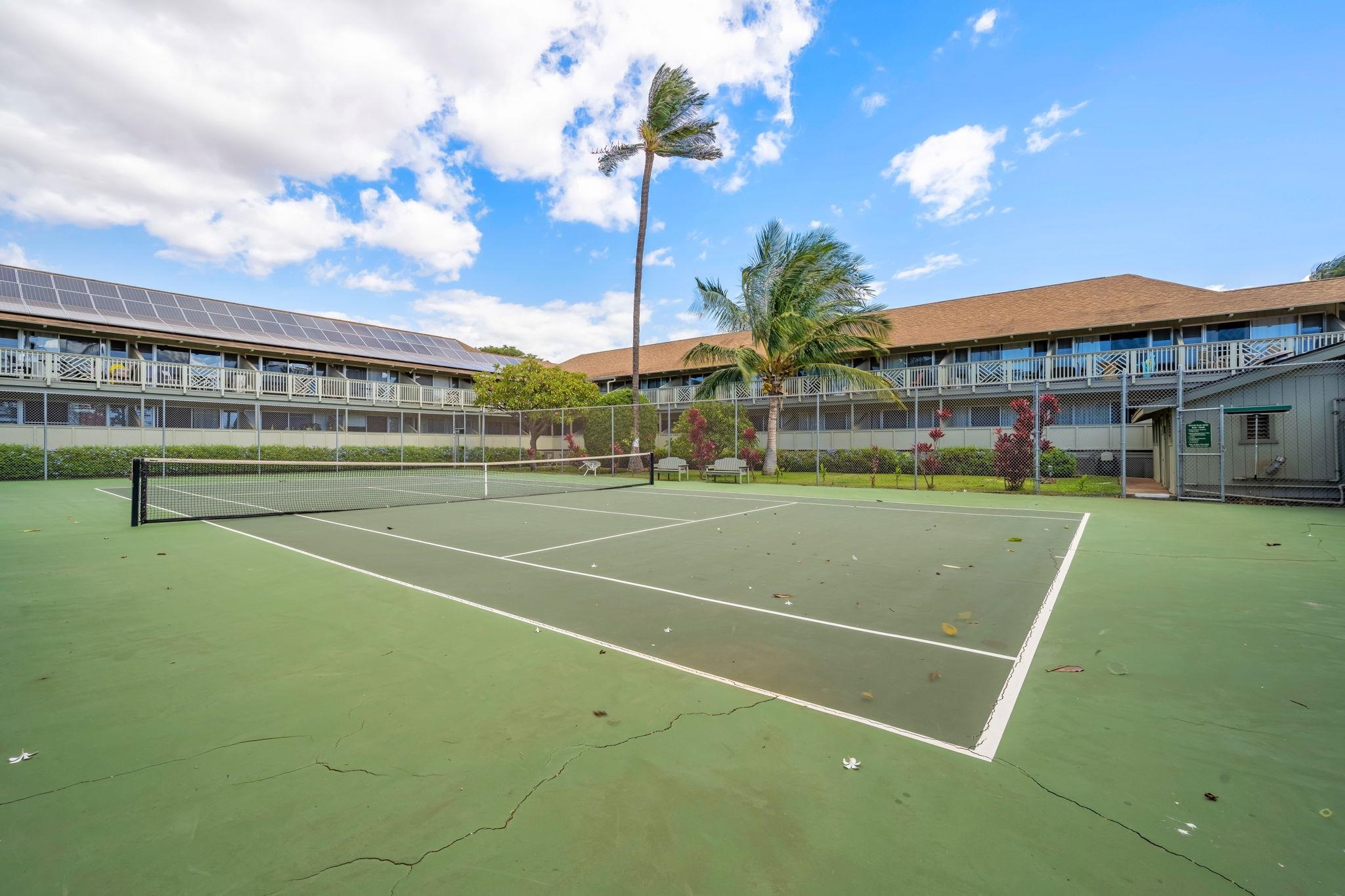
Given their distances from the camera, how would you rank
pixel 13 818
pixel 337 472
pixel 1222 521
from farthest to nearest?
pixel 337 472
pixel 1222 521
pixel 13 818

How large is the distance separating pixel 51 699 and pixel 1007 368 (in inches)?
1075

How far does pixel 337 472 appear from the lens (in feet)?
85.1

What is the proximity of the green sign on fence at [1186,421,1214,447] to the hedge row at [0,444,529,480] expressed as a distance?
23101 mm

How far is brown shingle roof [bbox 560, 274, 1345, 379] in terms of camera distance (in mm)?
21312

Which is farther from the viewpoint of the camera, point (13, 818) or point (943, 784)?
point (943, 784)

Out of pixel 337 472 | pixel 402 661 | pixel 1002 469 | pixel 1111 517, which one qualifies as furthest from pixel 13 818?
pixel 337 472

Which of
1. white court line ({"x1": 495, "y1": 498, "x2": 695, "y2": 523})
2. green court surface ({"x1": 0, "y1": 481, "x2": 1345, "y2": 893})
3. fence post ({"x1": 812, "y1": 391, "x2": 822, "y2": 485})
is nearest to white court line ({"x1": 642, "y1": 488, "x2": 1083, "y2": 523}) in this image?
white court line ({"x1": 495, "y1": 498, "x2": 695, "y2": 523})

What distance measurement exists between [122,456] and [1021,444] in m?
31.6

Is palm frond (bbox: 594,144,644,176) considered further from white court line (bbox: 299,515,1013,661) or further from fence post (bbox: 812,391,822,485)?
white court line (bbox: 299,515,1013,661)

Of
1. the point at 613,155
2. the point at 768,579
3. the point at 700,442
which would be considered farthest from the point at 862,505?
the point at 613,155

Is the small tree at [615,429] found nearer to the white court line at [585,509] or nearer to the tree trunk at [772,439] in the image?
the tree trunk at [772,439]

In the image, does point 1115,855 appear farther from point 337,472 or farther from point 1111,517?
point 337,472

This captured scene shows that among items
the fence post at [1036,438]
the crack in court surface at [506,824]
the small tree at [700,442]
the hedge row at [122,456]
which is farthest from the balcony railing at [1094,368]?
the crack in court surface at [506,824]

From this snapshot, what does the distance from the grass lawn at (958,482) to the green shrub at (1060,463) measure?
26cm
